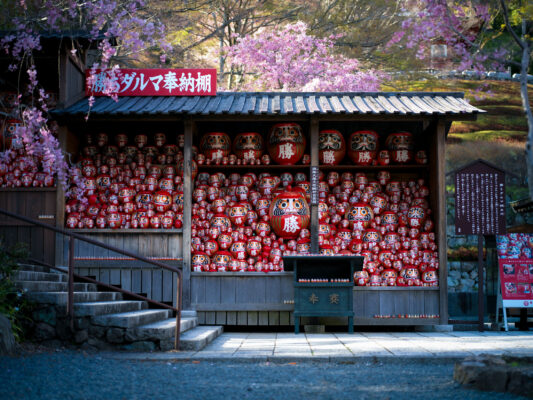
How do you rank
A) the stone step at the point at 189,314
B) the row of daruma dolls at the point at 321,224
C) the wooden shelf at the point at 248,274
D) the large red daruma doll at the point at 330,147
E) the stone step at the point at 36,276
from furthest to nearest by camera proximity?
the large red daruma doll at the point at 330,147 < the row of daruma dolls at the point at 321,224 < the wooden shelf at the point at 248,274 < the stone step at the point at 189,314 < the stone step at the point at 36,276

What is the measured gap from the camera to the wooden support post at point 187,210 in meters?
8.84

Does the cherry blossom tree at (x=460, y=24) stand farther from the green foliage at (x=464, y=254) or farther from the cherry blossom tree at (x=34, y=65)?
the cherry blossom tree at (x=34, y=65)

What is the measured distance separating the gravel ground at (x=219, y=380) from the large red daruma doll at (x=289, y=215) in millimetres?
3605

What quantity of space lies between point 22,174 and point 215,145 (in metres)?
3.43

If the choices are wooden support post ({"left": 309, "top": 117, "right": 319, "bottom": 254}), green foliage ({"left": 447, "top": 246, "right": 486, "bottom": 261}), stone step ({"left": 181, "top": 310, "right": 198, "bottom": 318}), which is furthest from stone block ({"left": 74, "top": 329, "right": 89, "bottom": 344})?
green foliage ({"left": 447, "top": 246, "right": 486, "bottom": 261})

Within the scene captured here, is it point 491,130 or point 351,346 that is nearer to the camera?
point 351,346

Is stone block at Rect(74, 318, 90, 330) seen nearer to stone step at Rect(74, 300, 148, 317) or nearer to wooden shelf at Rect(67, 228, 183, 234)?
stone step at Rect(74, 300, 148, 317)

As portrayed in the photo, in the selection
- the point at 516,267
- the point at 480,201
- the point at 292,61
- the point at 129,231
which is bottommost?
the point at 516,267

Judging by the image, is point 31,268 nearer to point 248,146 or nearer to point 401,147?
point 248,146

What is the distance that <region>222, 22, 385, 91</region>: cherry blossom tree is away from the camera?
16438 millimetres

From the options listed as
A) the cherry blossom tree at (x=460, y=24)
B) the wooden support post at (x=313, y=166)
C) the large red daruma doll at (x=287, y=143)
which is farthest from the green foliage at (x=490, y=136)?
the wooden support post at (x=313, y=166)

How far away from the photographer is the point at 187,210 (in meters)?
8.94

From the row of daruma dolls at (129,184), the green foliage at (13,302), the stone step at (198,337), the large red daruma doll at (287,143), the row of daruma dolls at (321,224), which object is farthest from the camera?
the large red daruma doll at (287,143)

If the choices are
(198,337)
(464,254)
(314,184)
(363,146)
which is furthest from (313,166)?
(464,254)
